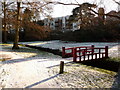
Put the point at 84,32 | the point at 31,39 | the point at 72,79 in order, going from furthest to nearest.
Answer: the point at 31,39, the point at 84,32, the point at 72,79

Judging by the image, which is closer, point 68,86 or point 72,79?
point 68,86

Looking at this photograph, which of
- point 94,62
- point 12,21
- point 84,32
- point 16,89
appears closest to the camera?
point 16,89

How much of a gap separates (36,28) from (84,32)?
19.6m

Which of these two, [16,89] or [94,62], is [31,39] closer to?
[94,62]

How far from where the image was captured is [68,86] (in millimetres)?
4121

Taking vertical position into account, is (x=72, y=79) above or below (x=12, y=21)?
below

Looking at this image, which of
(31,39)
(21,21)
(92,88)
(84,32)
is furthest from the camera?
(31,39)

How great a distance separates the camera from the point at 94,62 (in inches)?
362

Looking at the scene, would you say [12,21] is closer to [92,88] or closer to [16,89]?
[16,89]

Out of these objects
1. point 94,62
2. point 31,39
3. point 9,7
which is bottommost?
point 94,62

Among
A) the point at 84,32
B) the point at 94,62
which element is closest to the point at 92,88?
the point at 94,62

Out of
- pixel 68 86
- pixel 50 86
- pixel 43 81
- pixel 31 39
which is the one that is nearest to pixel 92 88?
pixel 68 86

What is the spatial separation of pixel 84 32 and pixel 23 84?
2910cm

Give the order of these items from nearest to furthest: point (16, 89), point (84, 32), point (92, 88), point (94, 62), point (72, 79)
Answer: point (16, 89), point (92, 88), point (72, 79), point (94, 62), point (84, 32)
